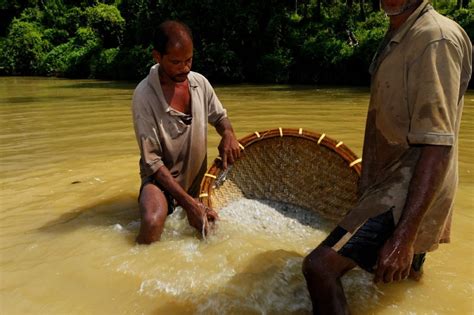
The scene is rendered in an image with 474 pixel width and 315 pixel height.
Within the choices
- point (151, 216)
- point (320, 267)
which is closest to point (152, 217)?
point (151, 216)

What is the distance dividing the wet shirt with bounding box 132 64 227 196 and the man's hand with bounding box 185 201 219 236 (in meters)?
0.35

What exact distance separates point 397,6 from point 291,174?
171 cm

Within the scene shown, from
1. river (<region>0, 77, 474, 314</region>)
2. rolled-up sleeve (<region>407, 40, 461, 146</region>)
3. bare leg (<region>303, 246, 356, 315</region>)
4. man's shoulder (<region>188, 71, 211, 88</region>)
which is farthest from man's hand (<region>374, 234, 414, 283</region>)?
man's shoulder (<region>188, 71, 211, 88</region>)

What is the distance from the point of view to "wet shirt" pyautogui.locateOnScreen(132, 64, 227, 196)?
2742 millimetres

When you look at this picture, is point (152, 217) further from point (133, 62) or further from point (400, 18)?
point (133, 62)

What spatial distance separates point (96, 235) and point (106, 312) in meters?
0.91

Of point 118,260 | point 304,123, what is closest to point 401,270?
point 118,260

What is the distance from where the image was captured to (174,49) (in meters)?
2.55

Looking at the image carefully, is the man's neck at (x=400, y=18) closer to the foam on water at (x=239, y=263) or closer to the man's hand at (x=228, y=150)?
the foam on water at (x=239, y=263)

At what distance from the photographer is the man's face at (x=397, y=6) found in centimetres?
163

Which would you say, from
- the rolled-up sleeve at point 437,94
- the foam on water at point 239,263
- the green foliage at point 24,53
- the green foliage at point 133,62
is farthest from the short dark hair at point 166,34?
the green foliage at point 24,53

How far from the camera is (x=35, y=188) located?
3877 mm

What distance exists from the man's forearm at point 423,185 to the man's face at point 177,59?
1533 mm

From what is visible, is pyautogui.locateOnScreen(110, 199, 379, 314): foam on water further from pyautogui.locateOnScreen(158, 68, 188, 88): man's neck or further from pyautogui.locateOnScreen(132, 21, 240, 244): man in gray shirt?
pyautogui.locateOnScreen(158, 68, 188, 88): man's neck
